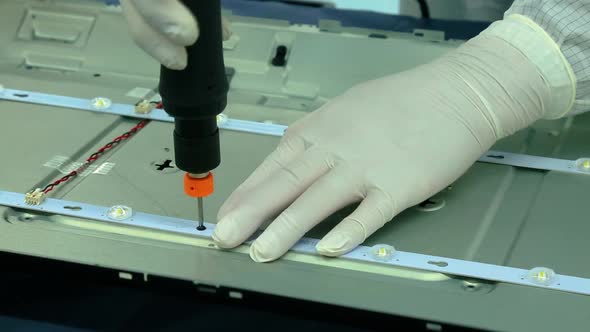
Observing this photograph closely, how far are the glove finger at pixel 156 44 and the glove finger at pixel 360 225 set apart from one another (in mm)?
374

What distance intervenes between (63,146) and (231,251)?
1.64 feet

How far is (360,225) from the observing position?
50.1 inches

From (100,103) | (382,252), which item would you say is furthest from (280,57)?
(382,252)

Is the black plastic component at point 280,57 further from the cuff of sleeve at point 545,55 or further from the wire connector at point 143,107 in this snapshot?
Result: the cuff of sleeve at point 545,55

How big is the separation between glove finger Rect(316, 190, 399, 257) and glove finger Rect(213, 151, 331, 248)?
0.34 ft

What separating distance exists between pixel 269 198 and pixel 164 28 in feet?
1.27

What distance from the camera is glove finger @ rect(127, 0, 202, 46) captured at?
3.33ft

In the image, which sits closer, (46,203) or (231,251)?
(231,251)

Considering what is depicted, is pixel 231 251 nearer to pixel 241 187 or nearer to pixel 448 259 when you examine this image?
pixel 241 187

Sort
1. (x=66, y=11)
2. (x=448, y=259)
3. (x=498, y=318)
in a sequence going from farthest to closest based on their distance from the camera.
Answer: (x=66, y=11) → (x=448, y=259) → (x=498, y=318)

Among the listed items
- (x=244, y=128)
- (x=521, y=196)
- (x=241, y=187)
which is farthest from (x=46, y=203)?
(x=521, y=196)

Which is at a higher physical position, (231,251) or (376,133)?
(376,133)

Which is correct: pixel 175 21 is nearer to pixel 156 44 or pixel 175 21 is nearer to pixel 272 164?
pixel 156 44

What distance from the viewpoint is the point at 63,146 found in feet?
5.19
